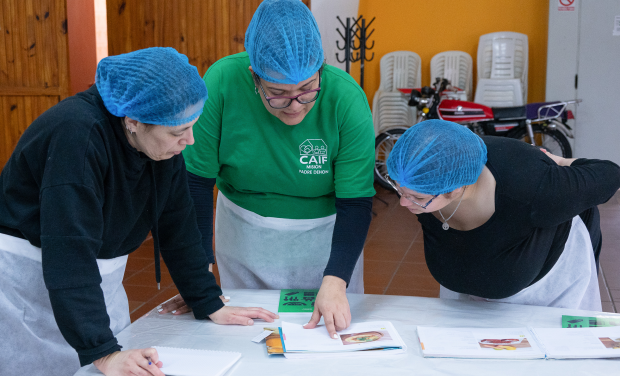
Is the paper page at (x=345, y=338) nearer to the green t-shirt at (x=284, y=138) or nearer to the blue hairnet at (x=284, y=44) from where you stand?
the green t-shirt at (x=284, y=138)

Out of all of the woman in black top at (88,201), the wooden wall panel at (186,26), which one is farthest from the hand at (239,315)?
the wooden wall panel at (186,26)

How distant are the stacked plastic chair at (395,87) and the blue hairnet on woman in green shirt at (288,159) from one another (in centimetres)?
488

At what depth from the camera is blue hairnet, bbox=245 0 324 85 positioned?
1391 mm

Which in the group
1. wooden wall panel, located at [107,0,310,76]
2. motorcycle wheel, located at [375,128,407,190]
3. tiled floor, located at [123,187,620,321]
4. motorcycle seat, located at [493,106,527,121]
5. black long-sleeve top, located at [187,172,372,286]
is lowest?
tiled floor, located at [123,187,620,321]

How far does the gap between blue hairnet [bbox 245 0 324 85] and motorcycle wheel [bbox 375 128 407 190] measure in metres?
4.44

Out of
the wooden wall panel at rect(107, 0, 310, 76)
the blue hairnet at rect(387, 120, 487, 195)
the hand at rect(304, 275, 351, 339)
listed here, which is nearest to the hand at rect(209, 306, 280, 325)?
the hand at rect(304, 275, 351, 339)

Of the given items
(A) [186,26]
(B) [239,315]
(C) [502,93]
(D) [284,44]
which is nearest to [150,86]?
(D) [284,44]

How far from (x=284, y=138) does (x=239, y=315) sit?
1.69ft

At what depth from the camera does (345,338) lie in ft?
4.54

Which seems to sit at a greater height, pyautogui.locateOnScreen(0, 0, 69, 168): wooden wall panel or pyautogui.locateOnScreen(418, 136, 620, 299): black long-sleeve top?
pyautogui.locateOnScreen(0, 0, 69, 168): wooden wall panel

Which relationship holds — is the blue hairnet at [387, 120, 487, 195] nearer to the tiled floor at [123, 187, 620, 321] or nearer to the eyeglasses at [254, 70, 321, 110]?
the eyeglasses at [254, 70, 321, 110]

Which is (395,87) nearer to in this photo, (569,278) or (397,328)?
(569,278)

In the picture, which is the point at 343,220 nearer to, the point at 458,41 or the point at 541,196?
the point at 541,196

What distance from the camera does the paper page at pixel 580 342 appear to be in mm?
1280
